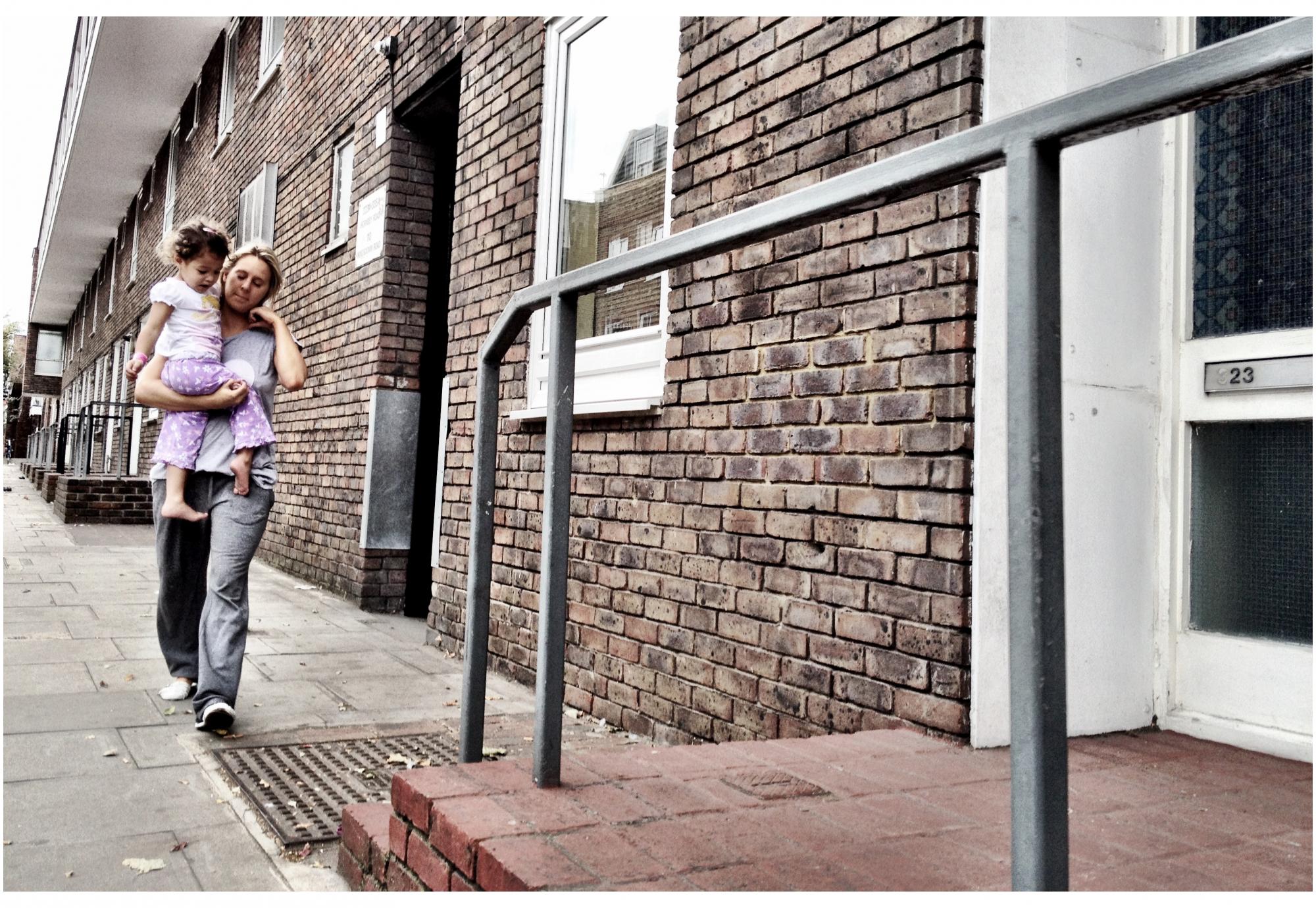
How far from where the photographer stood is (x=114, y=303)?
78.2 feet

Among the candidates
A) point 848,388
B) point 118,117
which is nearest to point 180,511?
point 848,388

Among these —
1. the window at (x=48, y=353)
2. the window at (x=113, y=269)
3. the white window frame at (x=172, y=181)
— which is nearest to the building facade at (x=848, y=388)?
the white window frame at (x=172, y=181)

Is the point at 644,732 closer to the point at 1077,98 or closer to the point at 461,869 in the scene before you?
the point at 461,869

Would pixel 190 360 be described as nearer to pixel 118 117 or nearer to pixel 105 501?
pixel 105 501

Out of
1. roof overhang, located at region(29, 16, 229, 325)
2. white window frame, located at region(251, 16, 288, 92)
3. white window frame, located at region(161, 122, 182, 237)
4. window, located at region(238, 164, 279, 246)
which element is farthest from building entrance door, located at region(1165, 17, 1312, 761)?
white window frame, located at region(161, 122, 182, 237)

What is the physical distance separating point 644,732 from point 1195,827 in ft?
6.66

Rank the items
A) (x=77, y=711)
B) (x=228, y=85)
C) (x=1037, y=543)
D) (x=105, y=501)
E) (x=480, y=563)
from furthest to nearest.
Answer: (x=228, y=85) → (x=105, y=501) → (x=77, y=711) → (x=480, y=563) → (x=1037, y=543)

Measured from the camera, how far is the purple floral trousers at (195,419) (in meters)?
3.54

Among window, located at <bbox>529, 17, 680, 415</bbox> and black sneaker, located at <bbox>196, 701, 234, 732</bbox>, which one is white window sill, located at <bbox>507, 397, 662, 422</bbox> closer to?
window, located at <bbox>529, 17, 680, 415</bbox>

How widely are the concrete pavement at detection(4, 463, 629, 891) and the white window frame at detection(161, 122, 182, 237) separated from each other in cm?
1084

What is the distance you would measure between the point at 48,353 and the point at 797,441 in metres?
51.4

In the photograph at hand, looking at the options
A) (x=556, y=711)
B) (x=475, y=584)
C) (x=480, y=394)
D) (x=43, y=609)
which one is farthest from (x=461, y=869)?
(x=43, y=609)

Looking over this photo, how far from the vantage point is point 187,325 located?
3.66 m

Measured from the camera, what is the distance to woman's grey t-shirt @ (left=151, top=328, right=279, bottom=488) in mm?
3627
